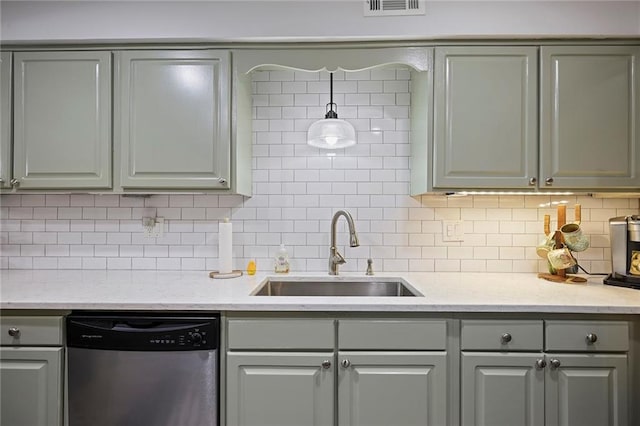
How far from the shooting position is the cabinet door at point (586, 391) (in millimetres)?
1404

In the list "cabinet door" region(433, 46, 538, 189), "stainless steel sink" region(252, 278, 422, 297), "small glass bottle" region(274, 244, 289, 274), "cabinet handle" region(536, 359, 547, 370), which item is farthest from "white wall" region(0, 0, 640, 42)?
"cabinet handle" region(536, 359, 547, 370)

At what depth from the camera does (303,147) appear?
6.93ft

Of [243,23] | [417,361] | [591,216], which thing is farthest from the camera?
[591,216]

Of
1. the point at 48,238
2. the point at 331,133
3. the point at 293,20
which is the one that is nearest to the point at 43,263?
the point at 48,238

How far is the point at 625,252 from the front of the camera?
5.62ft

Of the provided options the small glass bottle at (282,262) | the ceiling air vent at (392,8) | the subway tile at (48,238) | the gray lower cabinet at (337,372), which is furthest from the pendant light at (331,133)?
the subway tile at (48,238)

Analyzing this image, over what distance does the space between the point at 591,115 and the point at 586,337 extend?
1.01 metres

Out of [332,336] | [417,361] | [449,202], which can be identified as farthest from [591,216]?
[332,336]

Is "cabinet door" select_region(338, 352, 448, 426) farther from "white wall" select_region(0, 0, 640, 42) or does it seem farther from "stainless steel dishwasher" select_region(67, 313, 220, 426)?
"white wall" select_region(0, 0, 640, 42)

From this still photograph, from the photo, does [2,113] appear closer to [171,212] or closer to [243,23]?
[171,212]

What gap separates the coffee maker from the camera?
1.67 meters

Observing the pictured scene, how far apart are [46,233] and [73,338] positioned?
978 mm

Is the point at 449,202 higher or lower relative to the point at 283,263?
higher

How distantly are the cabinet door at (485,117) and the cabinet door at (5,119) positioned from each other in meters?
2.08
